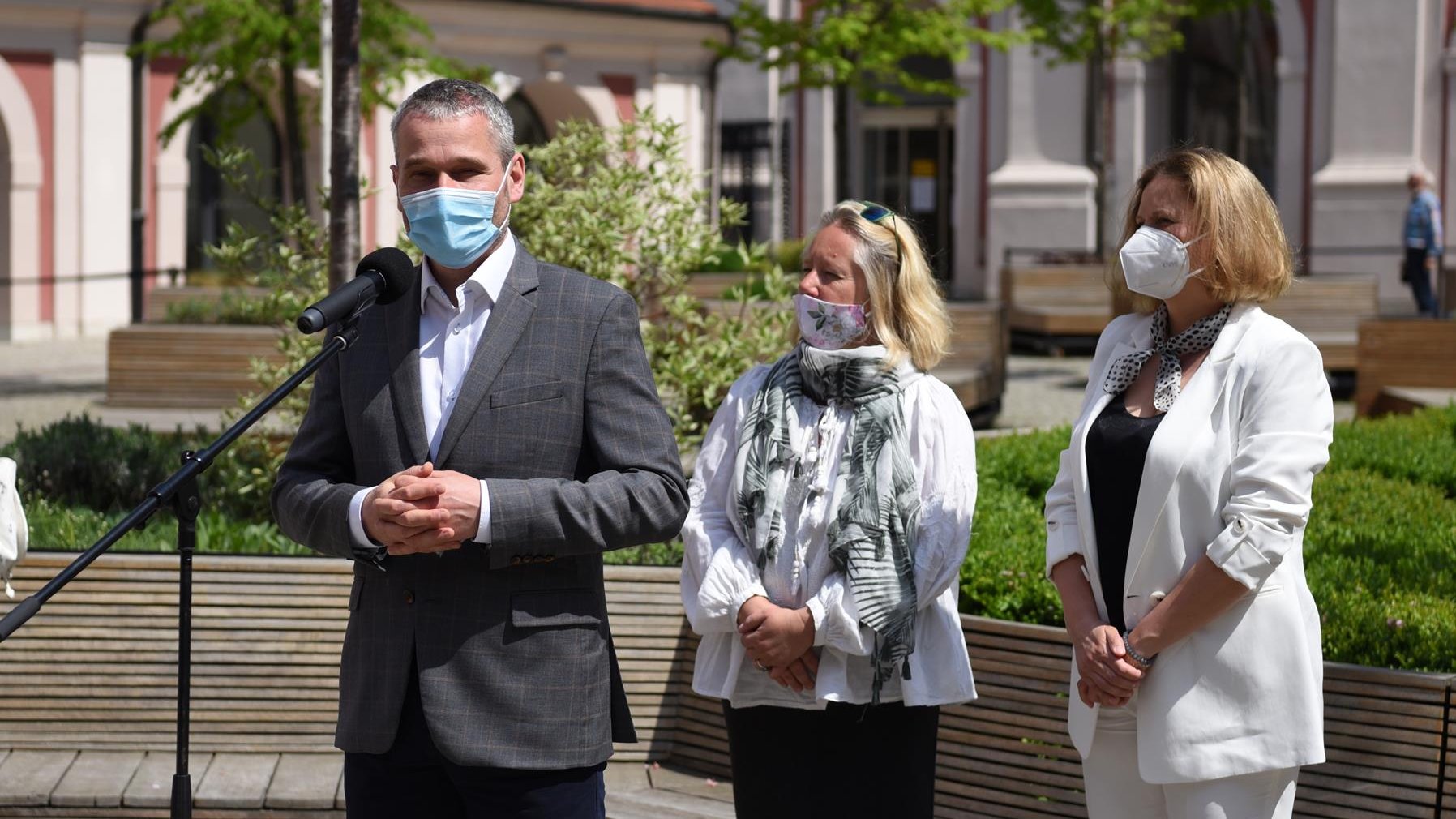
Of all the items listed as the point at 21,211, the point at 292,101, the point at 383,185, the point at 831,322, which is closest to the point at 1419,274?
the point at 292,101

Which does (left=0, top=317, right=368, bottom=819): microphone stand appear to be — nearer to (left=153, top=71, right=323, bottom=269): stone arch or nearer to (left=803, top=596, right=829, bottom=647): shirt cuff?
(left=803, top=596, right=829, bottom=647): shirt cuff

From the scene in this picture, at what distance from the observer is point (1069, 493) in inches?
152

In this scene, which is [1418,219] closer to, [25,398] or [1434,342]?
[1434,342]

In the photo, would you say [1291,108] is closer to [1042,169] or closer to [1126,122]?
[1126,122]

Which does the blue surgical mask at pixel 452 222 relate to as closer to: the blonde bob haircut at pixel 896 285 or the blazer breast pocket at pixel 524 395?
the blazer breast pocket at pixel 524 395

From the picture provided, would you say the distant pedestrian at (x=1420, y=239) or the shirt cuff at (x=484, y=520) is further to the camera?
the distant pedestrian at (x=1420, y=239)

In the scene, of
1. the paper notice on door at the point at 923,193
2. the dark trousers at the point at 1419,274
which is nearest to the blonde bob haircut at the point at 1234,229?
the dark trousers at the point at 1419,274

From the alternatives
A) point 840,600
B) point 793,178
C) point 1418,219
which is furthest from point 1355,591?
point 793,178

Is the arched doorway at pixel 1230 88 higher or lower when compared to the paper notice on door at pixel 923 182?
higher

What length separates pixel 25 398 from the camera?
53.4 feet

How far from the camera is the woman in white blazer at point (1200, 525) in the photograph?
11.4 feet

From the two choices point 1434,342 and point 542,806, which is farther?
point 1434,342

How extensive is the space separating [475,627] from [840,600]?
0.91m

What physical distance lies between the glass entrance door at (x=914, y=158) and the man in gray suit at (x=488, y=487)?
30248mm
